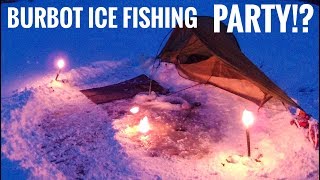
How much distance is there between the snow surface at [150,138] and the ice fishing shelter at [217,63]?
1.08 feet

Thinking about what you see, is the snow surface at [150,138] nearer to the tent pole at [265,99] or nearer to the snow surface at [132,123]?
the snow surface at [132,123]

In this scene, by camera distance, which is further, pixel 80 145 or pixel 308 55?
pixel 308 55

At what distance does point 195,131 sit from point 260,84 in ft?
4.08

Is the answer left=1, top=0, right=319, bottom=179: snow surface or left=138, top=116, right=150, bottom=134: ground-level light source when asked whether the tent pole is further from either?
left=138, top=116, right=150, bottom=134: ground-level light source

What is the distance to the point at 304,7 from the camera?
1297 centimetres

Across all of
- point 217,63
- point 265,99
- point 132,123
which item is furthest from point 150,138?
point 217,63

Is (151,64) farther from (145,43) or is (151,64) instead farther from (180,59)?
(145,43)

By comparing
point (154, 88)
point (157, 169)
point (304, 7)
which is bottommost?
point (157, 169)

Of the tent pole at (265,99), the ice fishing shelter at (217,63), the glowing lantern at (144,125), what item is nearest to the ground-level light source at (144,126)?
the glowing lantern at (144,125)

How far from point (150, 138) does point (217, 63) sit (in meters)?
2.13

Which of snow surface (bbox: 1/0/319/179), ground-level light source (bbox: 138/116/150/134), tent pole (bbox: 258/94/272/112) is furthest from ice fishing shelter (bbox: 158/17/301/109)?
ground-level light source (bbox: 138/116/150/134)

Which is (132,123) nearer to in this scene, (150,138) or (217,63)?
(150,138)

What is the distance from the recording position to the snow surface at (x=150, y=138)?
508 centimetres

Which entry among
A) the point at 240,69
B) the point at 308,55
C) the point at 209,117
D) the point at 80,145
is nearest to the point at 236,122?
the point at 209,117
